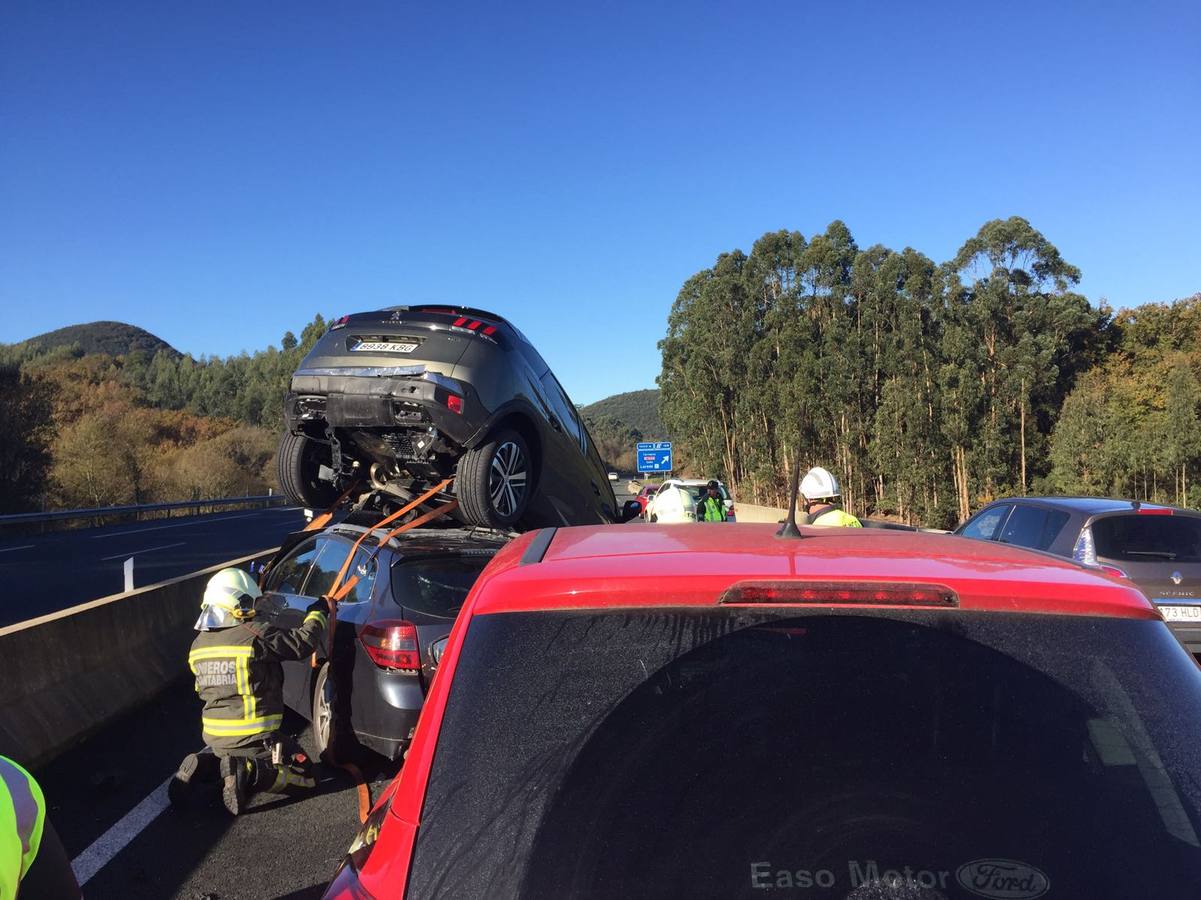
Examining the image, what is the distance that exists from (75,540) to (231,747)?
22369 mm

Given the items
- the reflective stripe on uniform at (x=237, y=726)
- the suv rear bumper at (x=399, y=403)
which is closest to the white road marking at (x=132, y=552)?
the suv rear bumper at (x=399, y=403)

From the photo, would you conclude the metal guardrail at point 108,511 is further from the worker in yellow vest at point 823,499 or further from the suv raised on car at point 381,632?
the worker in yellow vest at point 823,499

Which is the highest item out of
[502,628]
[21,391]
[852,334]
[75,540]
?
[852,334]

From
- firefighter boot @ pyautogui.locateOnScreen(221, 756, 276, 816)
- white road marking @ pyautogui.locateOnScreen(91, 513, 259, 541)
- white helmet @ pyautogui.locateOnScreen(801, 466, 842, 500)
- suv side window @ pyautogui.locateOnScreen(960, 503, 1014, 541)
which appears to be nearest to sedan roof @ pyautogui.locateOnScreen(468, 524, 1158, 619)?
firefighter boot @ pyautogui.locateOnScreen(221, 756, 276, 816)

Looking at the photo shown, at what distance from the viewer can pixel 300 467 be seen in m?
8.76

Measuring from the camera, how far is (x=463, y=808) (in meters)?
1.76

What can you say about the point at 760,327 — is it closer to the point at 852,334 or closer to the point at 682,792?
the point at 852,334

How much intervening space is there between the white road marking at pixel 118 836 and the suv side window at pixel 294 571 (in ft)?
6.23

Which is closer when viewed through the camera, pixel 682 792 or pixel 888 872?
pixel 888 872

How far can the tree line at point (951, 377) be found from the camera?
43375 mm

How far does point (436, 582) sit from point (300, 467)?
3.10 m

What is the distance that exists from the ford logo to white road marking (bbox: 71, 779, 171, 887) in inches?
165

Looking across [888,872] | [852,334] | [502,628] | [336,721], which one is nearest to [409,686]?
[336,721]

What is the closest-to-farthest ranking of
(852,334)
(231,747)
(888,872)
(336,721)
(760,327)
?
(888,872) → (231,747) → (336,721) → (852,334) → (760,327)
